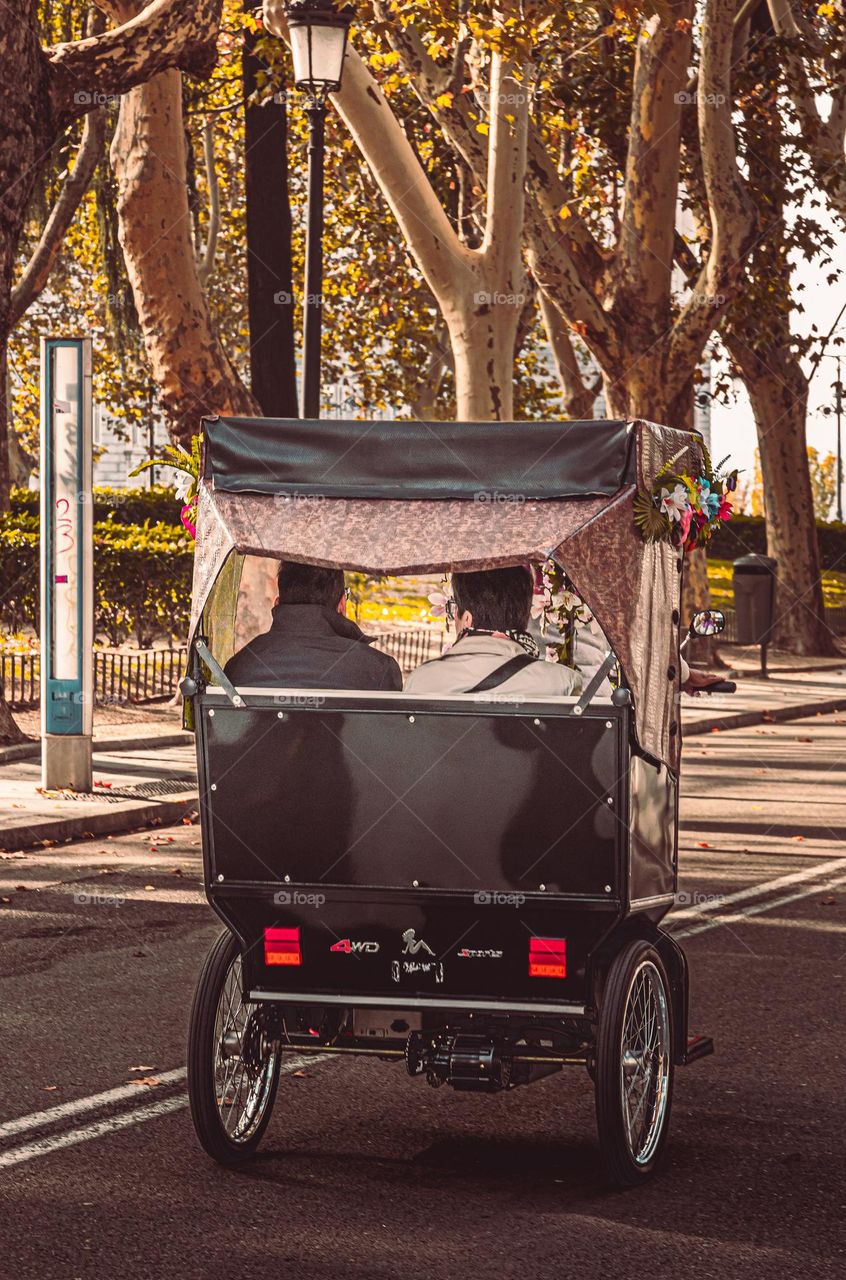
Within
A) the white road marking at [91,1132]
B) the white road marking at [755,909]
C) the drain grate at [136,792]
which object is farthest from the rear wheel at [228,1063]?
the drain grate at [136,792]

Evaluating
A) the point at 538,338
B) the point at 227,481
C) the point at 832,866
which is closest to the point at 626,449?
the point at 227,481

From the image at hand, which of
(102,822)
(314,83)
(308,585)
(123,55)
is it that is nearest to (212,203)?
(314,83)

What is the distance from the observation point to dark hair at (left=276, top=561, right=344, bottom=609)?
6176 millimetres

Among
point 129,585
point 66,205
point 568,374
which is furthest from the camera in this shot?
point 568,374

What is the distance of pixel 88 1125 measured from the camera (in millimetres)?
6203

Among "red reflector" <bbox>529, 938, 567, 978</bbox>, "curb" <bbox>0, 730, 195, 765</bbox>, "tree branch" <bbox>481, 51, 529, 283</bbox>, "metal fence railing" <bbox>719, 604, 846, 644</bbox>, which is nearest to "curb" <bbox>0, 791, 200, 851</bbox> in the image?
"curb" <bbox>0, 730, 195, 765</bbox>

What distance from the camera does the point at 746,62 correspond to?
2641 cm

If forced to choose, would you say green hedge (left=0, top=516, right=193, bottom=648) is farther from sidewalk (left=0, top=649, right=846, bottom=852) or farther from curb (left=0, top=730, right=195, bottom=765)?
curb (left=0, top=730, right=195, bottom=765)

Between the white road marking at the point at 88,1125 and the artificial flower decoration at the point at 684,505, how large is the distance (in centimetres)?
238

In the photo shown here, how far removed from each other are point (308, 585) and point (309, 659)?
0.26m

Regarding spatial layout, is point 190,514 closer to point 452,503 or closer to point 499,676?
point 452,503

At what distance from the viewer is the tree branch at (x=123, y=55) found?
1471 cm

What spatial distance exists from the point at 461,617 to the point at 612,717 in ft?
2.38

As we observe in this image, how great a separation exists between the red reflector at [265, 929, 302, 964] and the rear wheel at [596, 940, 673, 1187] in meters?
0.93
